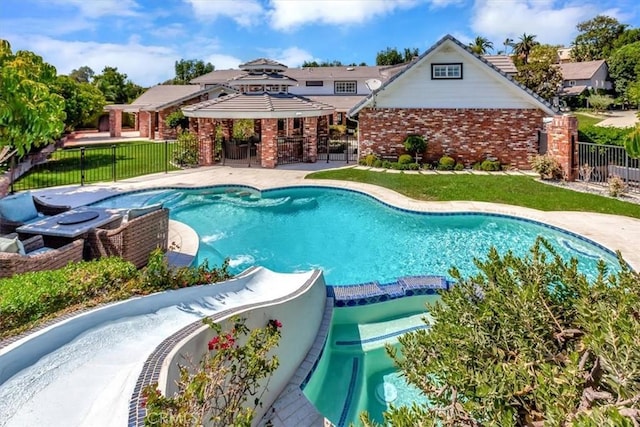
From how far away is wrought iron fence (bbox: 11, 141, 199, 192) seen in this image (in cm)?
2120

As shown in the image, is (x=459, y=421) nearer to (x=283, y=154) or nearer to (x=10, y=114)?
(x=10, y=114)

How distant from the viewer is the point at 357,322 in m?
9.26

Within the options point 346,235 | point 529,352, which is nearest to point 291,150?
point 346,235

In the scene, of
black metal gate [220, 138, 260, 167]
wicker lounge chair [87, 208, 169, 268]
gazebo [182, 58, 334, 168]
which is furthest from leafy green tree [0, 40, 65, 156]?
black metal gate [220, 138, 260, 167]

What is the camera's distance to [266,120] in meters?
25.7

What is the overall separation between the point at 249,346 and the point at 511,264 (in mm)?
2758

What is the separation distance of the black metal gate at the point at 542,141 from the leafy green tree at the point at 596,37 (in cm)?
7798

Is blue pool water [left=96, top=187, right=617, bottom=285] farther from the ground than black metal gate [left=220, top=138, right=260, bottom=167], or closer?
closer

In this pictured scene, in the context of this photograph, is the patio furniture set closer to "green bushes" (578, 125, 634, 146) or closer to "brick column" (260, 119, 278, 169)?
"brick column" (260, 119, 278, 169)

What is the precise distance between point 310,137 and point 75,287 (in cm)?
2243

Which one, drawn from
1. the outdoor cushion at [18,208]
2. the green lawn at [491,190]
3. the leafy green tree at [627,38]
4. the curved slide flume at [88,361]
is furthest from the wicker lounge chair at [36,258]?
the leafy green tree at [627,38]

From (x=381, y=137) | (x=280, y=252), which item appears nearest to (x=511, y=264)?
Answer: (x=280, y=252)

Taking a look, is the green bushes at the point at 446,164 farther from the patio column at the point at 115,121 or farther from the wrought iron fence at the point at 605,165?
the patio column at the point at 115,121

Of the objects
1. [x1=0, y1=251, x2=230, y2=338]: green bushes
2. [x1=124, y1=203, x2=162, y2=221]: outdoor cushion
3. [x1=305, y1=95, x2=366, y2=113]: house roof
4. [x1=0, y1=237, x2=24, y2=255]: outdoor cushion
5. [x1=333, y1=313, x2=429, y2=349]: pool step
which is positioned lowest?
[x1=333, y1=313, x2=429, y2=349]: pool step
